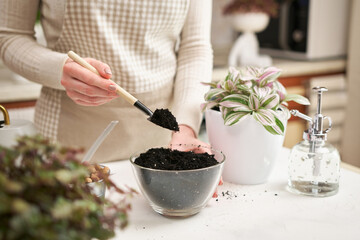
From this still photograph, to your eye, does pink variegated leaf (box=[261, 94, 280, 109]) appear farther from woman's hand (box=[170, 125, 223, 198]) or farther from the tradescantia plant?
woman's hand (box=[170, 125, 223, 198])

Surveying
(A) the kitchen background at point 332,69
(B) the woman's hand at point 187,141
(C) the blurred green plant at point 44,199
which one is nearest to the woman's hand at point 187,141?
(B) the woman's hand at point 187,141

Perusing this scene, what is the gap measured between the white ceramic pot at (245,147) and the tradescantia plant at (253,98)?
0.08 ft

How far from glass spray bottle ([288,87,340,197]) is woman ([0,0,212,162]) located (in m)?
0.24

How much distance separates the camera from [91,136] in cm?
115

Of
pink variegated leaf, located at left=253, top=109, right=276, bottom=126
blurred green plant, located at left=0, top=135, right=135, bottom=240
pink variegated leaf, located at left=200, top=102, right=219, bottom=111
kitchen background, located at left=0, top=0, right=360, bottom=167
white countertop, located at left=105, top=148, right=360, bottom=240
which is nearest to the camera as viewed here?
blurred green plant, located at left=0, top=135, right=135, bottom=240

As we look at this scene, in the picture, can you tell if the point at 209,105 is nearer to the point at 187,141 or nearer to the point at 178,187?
the point at 187,141

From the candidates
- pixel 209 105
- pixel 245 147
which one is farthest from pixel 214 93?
pixel 245 147

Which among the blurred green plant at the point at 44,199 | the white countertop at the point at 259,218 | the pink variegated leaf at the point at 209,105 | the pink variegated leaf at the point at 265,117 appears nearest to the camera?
the blurred green plant at the point at 44,199

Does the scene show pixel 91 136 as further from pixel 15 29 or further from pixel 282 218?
pixel 282 218

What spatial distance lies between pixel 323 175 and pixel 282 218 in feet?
0.49

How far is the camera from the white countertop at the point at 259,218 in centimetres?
63

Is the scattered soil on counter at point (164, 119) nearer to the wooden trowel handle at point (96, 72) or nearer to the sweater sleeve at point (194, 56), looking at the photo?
the wooden trowel handle at point (96, 72)

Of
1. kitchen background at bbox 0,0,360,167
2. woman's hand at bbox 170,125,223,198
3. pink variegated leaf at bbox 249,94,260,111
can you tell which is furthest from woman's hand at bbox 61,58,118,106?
kitchen background at bbox 0,0,360,167

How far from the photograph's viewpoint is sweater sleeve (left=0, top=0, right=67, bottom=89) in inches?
37.5
